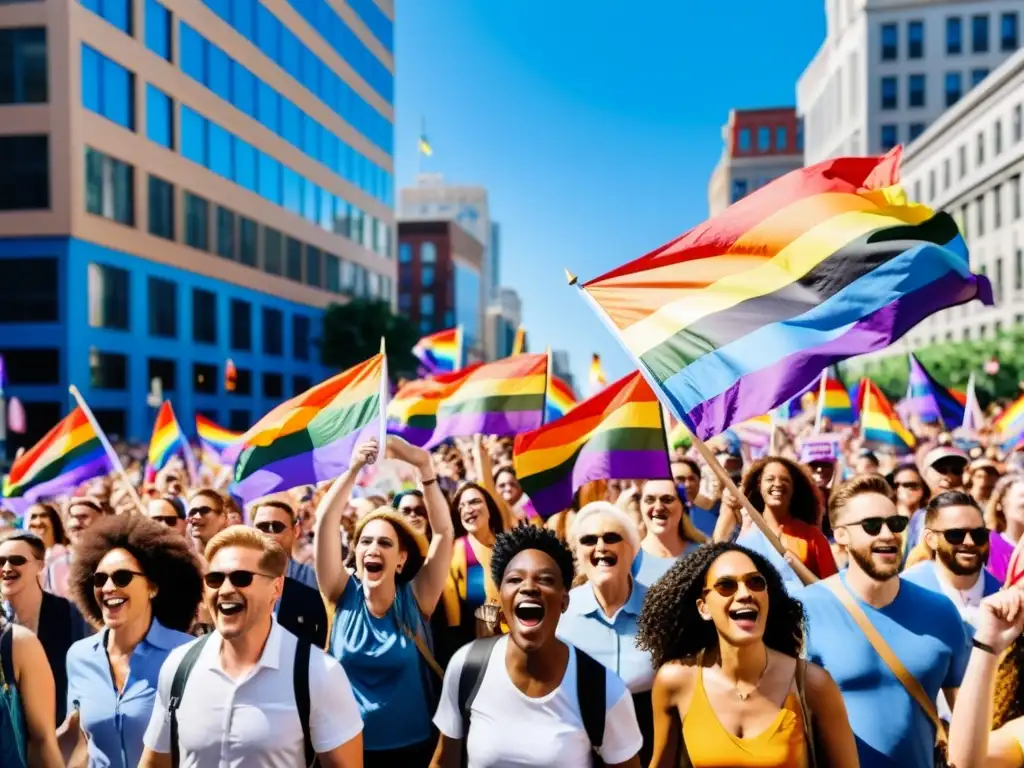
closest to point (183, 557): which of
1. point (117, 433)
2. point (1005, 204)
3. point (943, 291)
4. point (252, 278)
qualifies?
point (943, 291)

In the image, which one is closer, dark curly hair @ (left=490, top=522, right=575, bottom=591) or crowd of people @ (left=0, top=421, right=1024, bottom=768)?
crowd of people @ (left=0, top=421, right=1024, bottom=768)

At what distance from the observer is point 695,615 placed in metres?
3.85

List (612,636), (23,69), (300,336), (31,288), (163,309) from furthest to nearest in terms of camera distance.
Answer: (300,336) < (163,309) < (31,288) < (23,69) < (612,636)

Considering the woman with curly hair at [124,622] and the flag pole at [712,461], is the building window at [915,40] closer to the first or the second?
the flag pole at [712,461]

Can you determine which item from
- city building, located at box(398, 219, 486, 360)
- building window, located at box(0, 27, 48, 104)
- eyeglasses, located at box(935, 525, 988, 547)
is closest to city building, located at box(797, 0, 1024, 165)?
city building, located at box(398, 219, 486, 360)

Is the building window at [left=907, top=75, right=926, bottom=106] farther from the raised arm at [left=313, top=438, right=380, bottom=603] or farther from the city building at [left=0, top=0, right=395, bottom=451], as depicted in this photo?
the raised arm at [left=313, top=438, right=380, bottom=603]

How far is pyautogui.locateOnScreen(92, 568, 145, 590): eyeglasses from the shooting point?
423 cm

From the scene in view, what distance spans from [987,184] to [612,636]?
193 feet

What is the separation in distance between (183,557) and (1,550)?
117cm

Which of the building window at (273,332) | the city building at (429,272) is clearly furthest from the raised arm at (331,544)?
the city building at (429,272)

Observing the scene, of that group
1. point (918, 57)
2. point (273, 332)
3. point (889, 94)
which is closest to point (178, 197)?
point (273, 332)

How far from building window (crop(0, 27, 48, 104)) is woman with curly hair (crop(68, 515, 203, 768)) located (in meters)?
32.8

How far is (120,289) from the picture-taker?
36.7m

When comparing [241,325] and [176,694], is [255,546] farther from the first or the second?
[241,325]
